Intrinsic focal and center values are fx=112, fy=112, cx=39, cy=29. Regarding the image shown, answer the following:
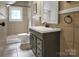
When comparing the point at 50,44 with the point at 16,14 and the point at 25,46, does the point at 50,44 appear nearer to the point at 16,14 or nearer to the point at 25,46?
the point at 25,46

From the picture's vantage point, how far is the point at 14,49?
1149mm

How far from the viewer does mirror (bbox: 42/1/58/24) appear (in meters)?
1.23

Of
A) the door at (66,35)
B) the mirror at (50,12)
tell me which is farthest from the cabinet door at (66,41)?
the mirror at (50,12)

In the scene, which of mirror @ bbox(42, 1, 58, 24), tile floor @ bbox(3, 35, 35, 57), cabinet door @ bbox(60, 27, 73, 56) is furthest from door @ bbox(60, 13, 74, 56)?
tile floor @ bbox(3, 35, 35, 57)

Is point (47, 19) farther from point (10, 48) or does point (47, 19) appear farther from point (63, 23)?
point (10, 48)

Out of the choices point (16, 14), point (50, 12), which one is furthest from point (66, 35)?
point (16, 14)

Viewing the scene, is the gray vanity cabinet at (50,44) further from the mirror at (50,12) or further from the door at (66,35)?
the mirror at (50,12)

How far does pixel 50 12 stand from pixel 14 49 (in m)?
0.58

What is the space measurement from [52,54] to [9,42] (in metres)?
0.44

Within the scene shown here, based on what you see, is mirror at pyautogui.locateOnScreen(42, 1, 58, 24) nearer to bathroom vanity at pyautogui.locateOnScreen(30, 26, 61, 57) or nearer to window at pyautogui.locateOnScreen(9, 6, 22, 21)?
bathroom vanity at pyautogui.locateOnScreen(30, 26, 61, 57)

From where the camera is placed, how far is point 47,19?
135cm

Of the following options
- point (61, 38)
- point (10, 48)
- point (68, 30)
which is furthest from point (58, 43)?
point (10, 48)

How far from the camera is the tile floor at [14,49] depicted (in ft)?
3.57

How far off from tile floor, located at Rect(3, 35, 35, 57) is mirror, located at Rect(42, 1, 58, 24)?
42cm
